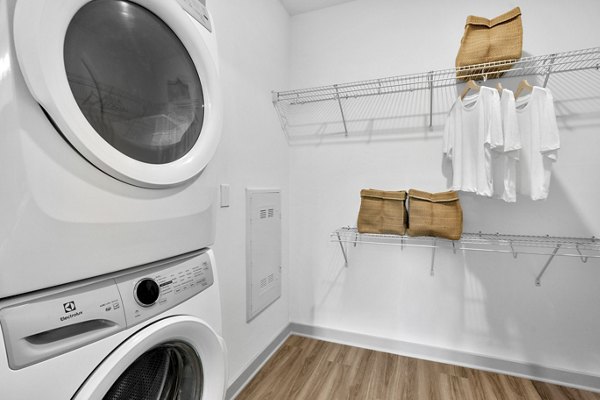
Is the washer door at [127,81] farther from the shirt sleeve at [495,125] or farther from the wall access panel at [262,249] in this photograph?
the shirt sleeve at [495,125]

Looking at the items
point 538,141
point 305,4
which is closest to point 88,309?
point 538,141

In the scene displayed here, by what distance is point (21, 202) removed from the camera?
466 millimetres

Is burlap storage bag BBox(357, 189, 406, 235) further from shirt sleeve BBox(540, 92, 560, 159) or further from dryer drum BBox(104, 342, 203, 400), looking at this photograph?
dryer drum BBox(104, 342, 203, 400)

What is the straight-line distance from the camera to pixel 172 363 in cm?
87

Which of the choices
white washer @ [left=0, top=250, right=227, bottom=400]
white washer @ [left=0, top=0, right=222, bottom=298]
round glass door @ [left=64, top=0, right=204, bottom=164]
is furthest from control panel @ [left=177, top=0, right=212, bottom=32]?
white washer @ [left=0, top=250, right=227, bottom=400]

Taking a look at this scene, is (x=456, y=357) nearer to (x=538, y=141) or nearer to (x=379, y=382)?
(x=379, y=382)

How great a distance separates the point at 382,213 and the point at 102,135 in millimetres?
1498

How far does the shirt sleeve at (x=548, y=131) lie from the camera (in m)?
1.33

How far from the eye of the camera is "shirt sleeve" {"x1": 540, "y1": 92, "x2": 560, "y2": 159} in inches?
52.6

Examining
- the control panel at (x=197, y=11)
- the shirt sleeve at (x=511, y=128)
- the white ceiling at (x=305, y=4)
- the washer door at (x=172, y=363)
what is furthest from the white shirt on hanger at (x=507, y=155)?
the washer door at (x=172, y=363)

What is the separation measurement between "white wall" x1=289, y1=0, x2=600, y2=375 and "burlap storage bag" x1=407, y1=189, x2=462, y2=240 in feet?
0.72

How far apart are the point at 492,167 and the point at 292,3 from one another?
5.79 feet

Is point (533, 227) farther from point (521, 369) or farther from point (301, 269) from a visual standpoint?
point (301, 269)

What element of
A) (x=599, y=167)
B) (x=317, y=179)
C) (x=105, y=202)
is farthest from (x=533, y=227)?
(x=105, y=202)
